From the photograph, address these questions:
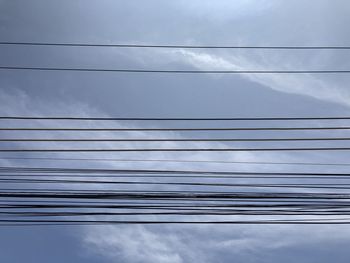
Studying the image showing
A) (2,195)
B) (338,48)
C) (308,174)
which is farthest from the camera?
(338,48)

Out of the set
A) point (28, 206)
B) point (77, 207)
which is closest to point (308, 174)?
point (77, 207)

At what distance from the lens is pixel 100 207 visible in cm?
954

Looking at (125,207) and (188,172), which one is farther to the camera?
(188,172)

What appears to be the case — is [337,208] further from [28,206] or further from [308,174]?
[28,206]

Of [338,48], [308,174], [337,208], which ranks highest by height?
[338,48]

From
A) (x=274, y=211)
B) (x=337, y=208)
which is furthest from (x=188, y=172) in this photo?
(x=337, y=208)

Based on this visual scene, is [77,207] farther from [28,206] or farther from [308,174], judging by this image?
[308,174]

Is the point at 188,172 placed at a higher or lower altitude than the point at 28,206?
higher

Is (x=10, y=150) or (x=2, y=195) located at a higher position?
(x=10, y=150)

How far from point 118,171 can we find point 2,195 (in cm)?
270

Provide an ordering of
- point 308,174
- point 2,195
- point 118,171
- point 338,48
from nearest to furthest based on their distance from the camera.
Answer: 1. point 2,195
2. point 308,174
3. point 118,171
4. point 338,48

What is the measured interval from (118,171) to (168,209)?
1811mm

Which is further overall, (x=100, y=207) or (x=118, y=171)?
(x=118, y=171)

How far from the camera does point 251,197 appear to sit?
30.1 ft
